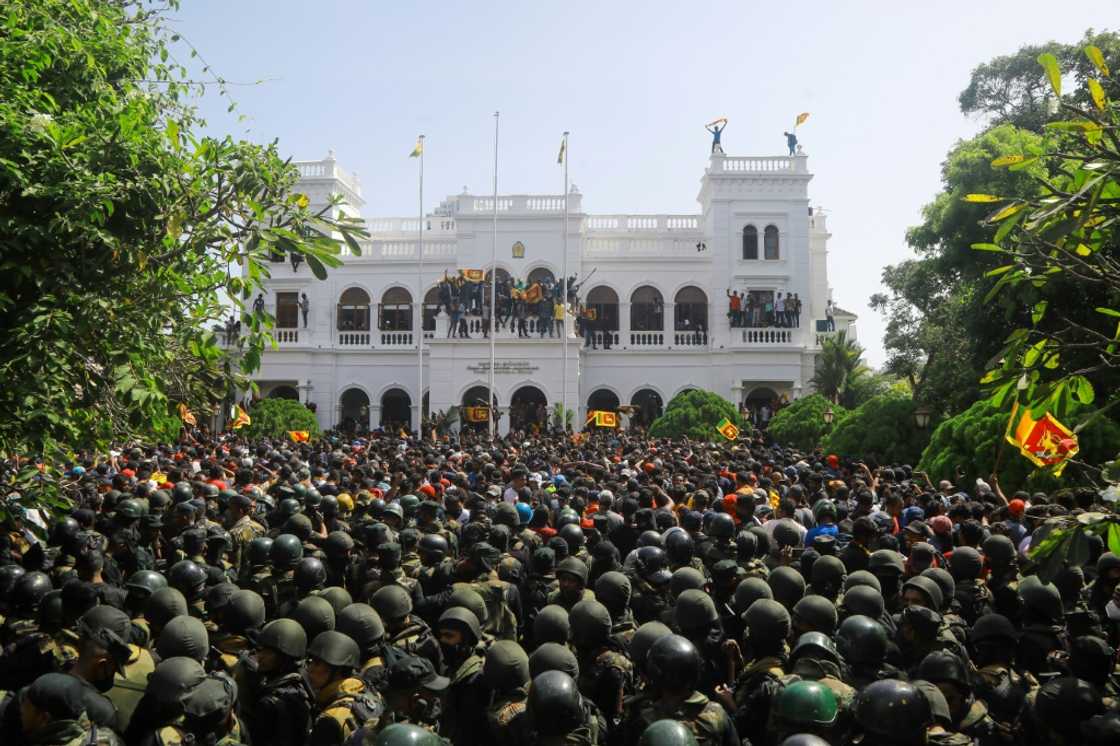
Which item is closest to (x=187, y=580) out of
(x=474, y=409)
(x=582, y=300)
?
(x=474, y=409)

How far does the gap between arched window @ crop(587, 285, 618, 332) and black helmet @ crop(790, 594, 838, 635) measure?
1132 inches

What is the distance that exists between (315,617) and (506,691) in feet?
3.79

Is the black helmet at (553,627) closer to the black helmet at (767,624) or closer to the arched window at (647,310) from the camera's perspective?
the black helmet at (767,624)

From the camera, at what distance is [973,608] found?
232 inches

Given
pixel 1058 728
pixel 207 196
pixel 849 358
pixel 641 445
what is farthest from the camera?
pixel 849 358

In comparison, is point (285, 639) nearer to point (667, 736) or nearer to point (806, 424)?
point (667, 736)

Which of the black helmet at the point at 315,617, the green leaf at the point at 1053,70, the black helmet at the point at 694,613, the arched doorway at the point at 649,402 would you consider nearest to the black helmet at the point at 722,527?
the black helmet at the point at 694,613

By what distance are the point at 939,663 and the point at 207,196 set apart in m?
4.44

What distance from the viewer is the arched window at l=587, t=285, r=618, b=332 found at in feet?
110

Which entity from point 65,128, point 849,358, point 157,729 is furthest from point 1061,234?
point 849,358

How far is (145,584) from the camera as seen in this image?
17.7 ft

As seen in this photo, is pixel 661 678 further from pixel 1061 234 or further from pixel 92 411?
pixel 92 411

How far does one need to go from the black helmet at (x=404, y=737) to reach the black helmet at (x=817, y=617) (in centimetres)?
233

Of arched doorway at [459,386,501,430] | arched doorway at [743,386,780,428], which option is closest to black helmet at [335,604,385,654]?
arched doorway at [459,386,501,430]
